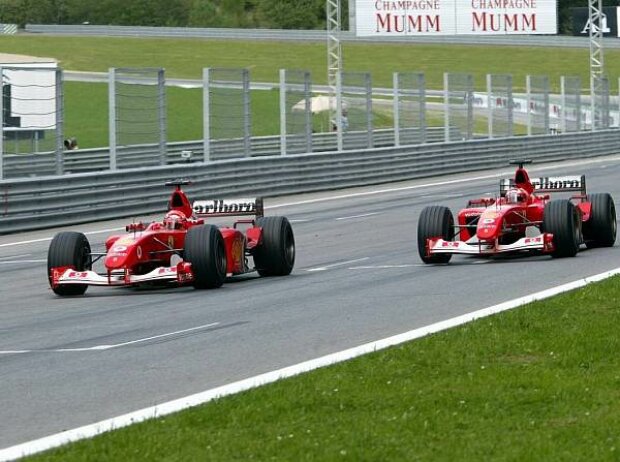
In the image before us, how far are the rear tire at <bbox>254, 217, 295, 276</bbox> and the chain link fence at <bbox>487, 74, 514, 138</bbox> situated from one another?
97.4ft

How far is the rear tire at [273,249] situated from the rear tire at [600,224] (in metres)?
3.88

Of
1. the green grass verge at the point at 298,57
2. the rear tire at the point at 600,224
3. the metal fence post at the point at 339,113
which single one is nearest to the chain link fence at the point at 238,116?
the metal fence post at the point at 339,113

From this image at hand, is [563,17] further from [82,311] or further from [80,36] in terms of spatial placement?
[82,311]

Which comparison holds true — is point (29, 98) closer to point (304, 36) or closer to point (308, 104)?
point (308, 104)

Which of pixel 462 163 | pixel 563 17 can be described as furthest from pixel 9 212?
pixel 563 17

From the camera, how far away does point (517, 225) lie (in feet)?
57.8

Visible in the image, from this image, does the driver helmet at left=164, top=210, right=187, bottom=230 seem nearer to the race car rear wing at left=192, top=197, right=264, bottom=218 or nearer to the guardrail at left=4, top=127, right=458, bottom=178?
the race car rear wing at left=192, top=197, right=264, bottom=218

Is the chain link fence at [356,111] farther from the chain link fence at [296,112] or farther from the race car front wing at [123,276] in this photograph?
the race car front wing at [123,276]

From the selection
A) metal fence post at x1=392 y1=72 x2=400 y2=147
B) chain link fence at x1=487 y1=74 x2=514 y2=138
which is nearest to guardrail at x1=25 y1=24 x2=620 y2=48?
chain link fence at x1=487 y1=74 x2=514 y2=138

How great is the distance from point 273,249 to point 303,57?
69.3 m

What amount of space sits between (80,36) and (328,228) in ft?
233

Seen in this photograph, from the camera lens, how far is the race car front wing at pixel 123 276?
599 inches

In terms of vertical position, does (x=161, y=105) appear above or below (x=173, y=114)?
below

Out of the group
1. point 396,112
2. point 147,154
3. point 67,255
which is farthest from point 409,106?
point 67,255
